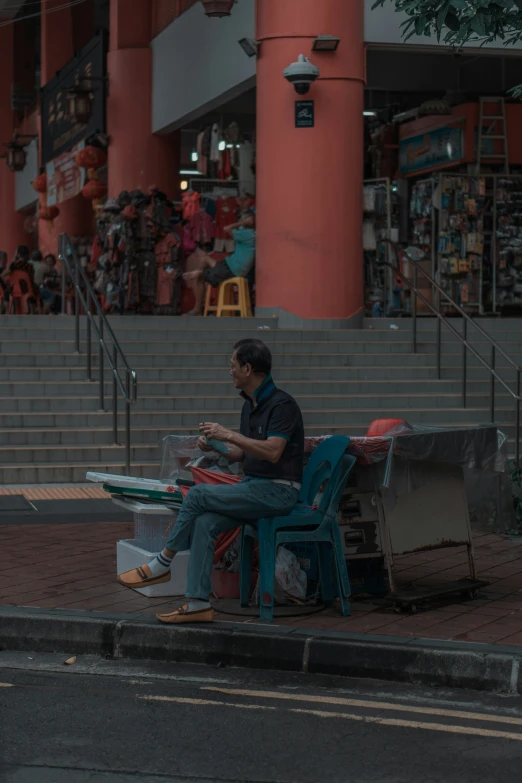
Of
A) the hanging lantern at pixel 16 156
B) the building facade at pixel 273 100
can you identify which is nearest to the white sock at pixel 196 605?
the building facade at pixel 273 100

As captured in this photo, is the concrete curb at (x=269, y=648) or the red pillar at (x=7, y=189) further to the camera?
the red pillar at (x=7, y=189)

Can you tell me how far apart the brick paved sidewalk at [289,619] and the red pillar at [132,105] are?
589 inches

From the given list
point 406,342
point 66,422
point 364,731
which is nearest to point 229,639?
point 364,731

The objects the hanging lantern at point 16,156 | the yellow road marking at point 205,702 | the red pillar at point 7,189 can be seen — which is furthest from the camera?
the red pillar at point 7,189

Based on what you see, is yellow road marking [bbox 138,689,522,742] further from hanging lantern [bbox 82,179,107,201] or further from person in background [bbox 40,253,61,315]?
hanging lantern [bbox 82,179,107,201]

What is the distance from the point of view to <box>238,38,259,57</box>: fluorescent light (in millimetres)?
17578

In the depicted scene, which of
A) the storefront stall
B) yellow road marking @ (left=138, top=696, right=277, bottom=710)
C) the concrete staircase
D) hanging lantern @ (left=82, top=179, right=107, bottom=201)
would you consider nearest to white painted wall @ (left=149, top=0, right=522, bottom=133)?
hanging lantern @ (left=82, top=179, right=107, bottom=201)

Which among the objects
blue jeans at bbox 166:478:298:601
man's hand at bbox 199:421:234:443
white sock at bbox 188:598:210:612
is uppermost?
man's hand at bbox 199:421:234:443

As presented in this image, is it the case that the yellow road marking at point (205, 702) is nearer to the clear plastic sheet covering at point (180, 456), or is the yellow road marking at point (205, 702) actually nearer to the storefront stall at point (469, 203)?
the clear plastic sheet covering at point (180, 456)

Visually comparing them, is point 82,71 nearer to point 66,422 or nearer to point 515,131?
point 515,131

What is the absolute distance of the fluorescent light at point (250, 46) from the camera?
17.6 meters

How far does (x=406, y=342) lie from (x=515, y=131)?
574 cm

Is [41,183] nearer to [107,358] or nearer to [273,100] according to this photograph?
[273,100]

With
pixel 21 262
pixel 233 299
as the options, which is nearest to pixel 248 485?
pixel 233 299
